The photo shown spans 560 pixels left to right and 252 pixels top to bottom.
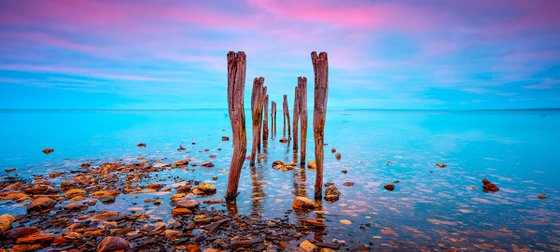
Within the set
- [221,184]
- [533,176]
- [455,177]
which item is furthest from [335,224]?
[533,176]

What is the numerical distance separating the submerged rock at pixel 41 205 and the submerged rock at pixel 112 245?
3.72 metres

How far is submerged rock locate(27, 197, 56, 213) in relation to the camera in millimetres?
8250

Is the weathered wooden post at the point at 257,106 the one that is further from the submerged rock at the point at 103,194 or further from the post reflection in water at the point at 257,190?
the submerged rock at the point at 103,194

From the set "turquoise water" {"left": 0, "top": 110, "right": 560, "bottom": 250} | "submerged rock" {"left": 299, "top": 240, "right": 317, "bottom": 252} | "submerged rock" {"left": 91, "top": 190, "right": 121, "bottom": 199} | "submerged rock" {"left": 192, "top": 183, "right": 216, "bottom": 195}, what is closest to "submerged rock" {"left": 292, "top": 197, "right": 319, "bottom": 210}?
"turquoise water" {"left": 0, "top": 110, "right": 560, "bottom": 250}

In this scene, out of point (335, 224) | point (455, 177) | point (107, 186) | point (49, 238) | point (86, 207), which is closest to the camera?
point (49, 238)

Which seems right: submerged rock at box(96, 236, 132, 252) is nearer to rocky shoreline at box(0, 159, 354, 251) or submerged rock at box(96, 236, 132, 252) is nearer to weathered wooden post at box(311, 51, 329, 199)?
rocky shoreline at box(0, 159, 354, 251)

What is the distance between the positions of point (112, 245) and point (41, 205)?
408cm

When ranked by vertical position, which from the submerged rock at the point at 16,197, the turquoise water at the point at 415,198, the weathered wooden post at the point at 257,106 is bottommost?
the turquoise water at the point at 415,198

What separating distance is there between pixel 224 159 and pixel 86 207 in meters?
10.3

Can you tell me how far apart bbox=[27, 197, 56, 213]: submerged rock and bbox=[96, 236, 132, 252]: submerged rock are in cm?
372

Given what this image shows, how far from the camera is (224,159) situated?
18.8 m

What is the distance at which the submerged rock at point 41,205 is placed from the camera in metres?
8.25

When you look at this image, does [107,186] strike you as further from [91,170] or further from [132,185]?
[91,170]

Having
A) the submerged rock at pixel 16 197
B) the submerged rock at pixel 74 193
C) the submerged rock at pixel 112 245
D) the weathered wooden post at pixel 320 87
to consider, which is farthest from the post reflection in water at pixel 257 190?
the submerged rock at pixel 16 197
